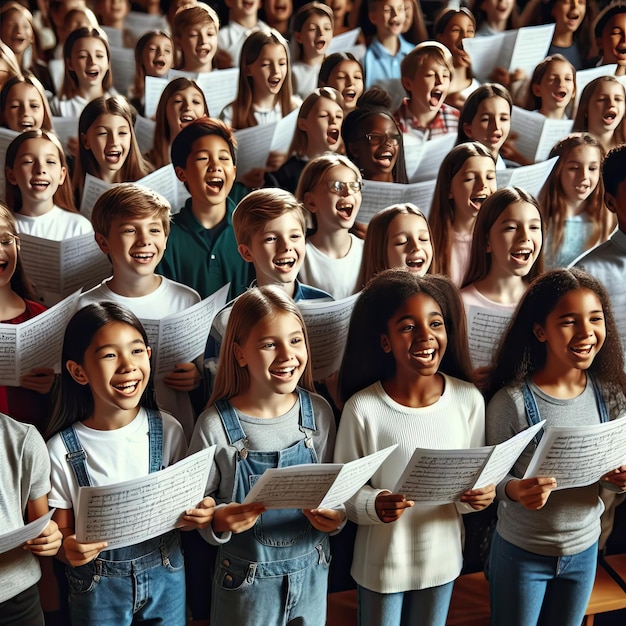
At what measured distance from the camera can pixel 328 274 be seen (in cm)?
262

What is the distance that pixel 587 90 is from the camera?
3.33 m

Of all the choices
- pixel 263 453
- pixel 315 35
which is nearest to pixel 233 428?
pixel 263 453

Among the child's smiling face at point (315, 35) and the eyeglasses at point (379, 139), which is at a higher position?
the child's smiling face at point (315, 35)

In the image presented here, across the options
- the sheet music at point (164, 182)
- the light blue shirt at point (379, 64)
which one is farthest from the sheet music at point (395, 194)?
the light blue shirt at point (379, 64)

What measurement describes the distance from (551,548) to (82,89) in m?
2.56

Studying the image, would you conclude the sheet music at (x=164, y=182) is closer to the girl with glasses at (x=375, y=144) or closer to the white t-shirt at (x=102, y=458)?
the girl with glasses at (x=375, y=144)

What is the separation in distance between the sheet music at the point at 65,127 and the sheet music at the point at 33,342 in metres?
1.43

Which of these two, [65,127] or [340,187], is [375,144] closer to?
[340,187]

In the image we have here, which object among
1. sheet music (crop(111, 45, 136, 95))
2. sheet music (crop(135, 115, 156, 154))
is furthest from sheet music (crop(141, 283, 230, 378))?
sheet music (crop(111, 45, 136, 95))

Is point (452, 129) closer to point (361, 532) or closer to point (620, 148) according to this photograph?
point (620, 148)

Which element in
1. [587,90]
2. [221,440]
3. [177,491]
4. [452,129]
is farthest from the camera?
[452,129]

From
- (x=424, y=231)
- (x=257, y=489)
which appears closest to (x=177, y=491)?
(x=257, y=489)

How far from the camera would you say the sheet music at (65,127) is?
339 centimetres

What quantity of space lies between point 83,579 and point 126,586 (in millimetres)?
85
